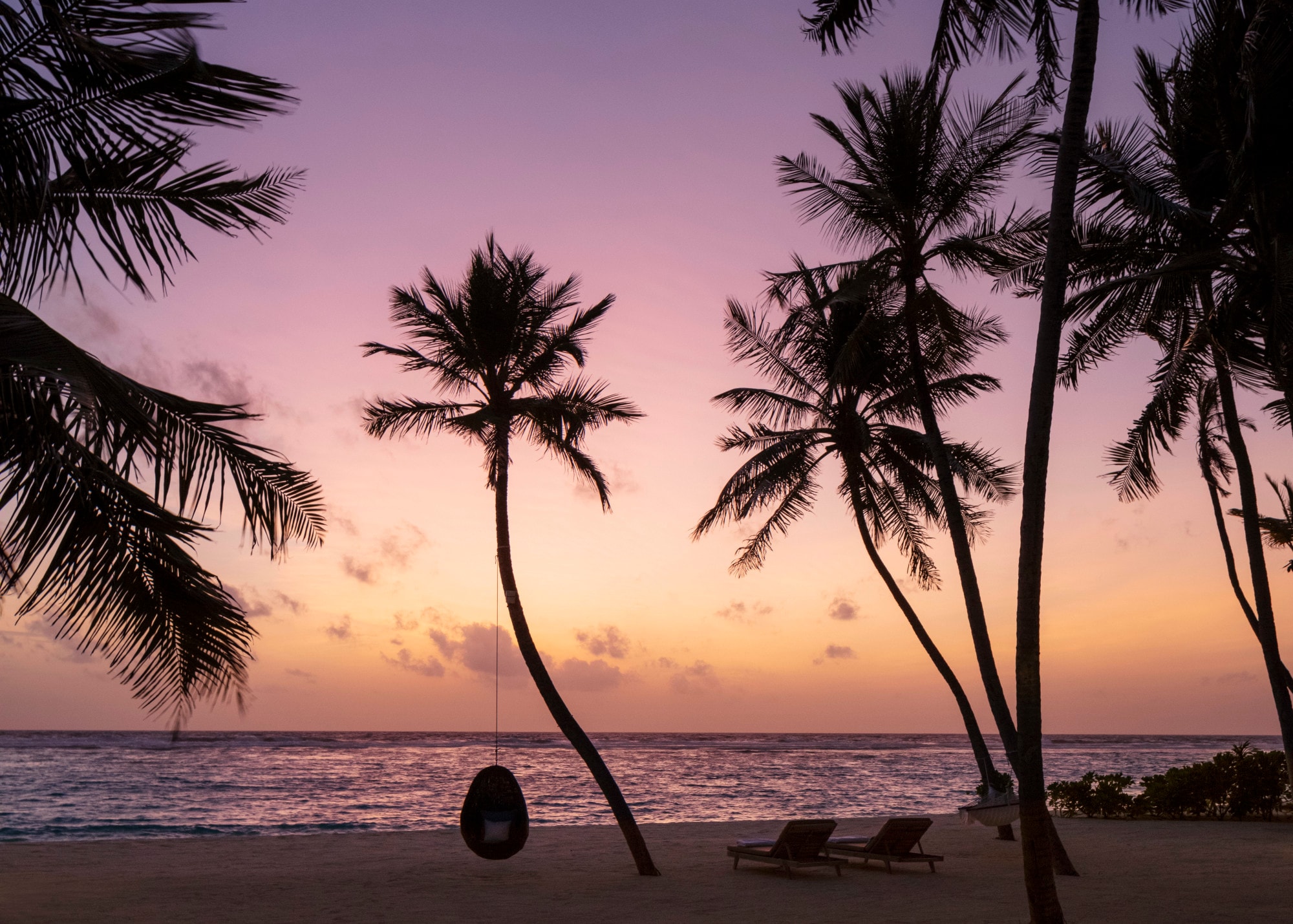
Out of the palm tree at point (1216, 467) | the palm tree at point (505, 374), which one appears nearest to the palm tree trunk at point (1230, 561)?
the palm tree at point (1216, 467)

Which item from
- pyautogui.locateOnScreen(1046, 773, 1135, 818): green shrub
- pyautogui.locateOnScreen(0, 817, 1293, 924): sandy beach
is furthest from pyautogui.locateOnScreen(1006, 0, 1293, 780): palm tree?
pyautogui.locateOnScreen(1046, 773, 1135, 818): green shrub

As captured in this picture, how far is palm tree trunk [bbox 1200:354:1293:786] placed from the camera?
451 inches

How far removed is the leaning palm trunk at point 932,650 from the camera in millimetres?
13734

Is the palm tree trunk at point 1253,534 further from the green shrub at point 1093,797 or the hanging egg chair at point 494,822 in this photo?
the hanging egg chair at point 494,822

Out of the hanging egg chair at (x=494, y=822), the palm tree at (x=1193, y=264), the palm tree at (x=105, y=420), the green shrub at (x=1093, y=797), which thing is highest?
the palm tree at (x=1193, y=264)

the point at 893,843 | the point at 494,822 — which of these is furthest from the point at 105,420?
the point at 893,843

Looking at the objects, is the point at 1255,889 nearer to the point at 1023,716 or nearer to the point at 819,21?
the point at 1023,716

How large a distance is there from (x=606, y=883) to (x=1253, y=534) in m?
9.07

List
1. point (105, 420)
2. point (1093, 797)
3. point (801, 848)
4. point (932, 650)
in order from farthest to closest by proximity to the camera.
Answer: point (1093, 797), point (932, 650), point (801, 848), point (105, 420)

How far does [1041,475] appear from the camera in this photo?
6.67 meters

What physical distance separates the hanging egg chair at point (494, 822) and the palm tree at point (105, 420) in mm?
6877

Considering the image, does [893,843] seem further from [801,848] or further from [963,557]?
[963,557]

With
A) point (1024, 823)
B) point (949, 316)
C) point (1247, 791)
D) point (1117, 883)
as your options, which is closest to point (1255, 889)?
point (1117, 883)

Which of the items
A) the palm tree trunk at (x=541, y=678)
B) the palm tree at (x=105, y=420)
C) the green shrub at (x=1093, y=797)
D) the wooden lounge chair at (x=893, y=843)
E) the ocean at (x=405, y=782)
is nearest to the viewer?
the palm tree at (x=105, y=420)
